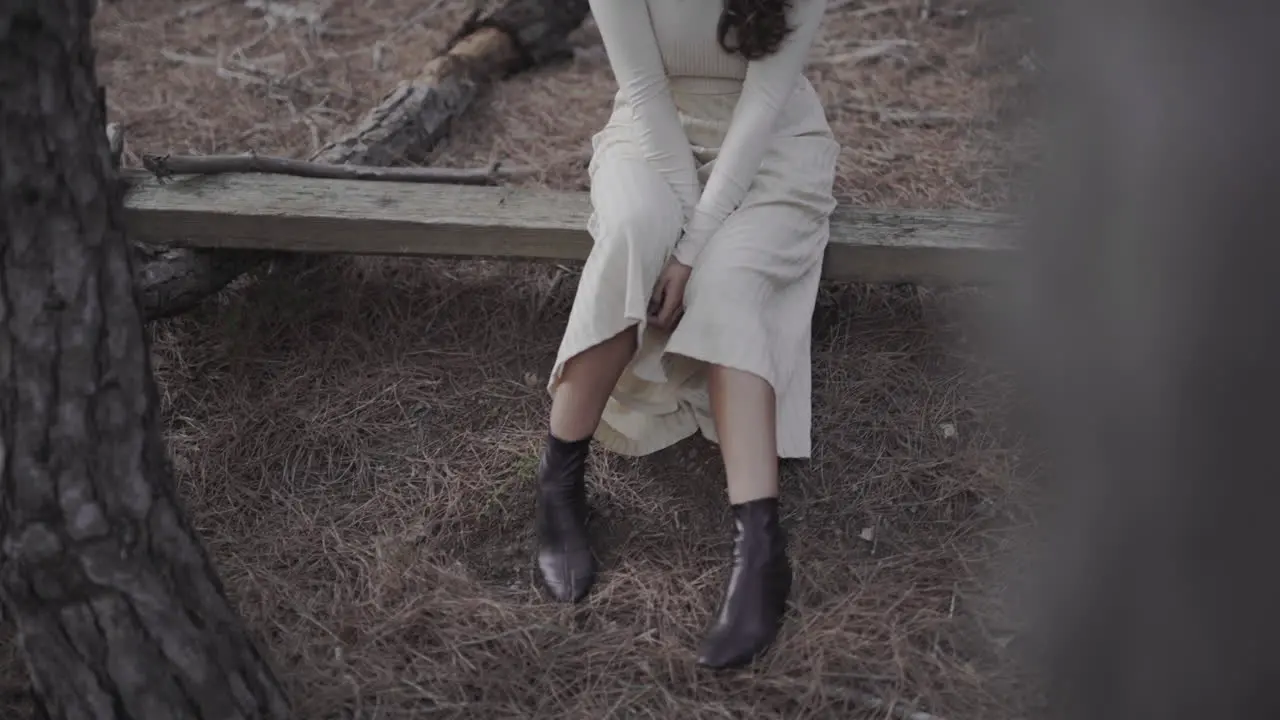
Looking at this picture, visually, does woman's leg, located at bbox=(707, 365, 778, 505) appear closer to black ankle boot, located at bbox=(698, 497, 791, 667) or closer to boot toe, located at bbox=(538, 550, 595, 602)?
black ankle boot, located at bbox=(698, 497, 791, 667)

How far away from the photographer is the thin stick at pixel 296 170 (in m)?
2.52

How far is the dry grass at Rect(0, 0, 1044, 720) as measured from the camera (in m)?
1.91

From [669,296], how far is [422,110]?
1395 mm

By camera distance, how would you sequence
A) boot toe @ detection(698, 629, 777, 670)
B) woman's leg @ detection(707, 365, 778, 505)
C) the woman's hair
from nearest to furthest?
1. boot toe @ detection(698, 629, 777, 670)
2. woman's leg @ detection(707, 365, 778, 505)
3. the woman's hair

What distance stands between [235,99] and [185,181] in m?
1.03

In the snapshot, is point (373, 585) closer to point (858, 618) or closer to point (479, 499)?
point (479, 499)

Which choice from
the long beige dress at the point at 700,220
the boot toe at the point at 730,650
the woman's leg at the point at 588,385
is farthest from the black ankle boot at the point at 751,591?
the woman's leg at the point at 588,385

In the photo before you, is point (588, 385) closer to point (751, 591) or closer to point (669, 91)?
point (751, 591)

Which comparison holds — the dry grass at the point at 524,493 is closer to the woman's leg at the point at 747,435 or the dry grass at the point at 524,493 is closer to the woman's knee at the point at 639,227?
the woman's leg at the point at 747,435

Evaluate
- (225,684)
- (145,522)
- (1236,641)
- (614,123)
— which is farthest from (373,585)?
(1236,641)

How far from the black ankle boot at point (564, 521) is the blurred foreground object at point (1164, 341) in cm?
142

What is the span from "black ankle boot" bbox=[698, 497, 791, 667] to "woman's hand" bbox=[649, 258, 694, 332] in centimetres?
38

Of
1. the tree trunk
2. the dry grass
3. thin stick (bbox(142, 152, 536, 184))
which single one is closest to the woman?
the dry grass

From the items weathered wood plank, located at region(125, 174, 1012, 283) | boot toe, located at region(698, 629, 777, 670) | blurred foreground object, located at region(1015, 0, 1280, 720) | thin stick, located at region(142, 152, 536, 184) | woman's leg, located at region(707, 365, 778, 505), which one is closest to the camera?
blurred foreground object, located at region(1015, 0, 1280, 720)
